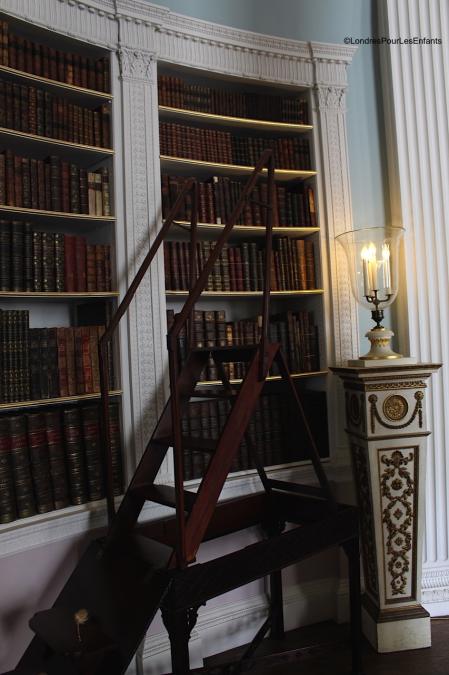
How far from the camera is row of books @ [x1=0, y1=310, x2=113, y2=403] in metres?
1.98

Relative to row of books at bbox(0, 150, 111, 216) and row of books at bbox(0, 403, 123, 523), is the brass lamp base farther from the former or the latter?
row of books at bbox(0, 150, 111, 216)

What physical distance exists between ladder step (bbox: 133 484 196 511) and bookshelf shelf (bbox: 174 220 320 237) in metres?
1.11

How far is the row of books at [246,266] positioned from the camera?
2.43 m

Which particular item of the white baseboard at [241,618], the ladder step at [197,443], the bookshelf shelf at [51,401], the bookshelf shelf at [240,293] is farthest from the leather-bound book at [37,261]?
the white baseboard at [241,618]

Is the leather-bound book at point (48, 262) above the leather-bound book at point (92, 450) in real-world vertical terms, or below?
above

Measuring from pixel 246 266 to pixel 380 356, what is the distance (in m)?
0.76

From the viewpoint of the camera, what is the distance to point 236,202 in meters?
2.48

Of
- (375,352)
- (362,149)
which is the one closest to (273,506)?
(375,352)

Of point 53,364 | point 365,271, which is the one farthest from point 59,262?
point 365,271

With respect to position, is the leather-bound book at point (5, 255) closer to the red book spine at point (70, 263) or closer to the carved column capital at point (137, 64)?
the red book spine at point (70, 263)

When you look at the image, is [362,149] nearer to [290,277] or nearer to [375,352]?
[290,277]

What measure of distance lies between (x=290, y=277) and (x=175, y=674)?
1762 mm

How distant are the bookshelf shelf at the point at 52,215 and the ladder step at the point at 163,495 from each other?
1.10 m

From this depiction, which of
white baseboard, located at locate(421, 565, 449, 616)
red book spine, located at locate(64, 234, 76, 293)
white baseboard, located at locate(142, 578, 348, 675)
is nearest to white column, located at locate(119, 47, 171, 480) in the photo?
red book spine, located at locate(64, 234, 76, 293)
